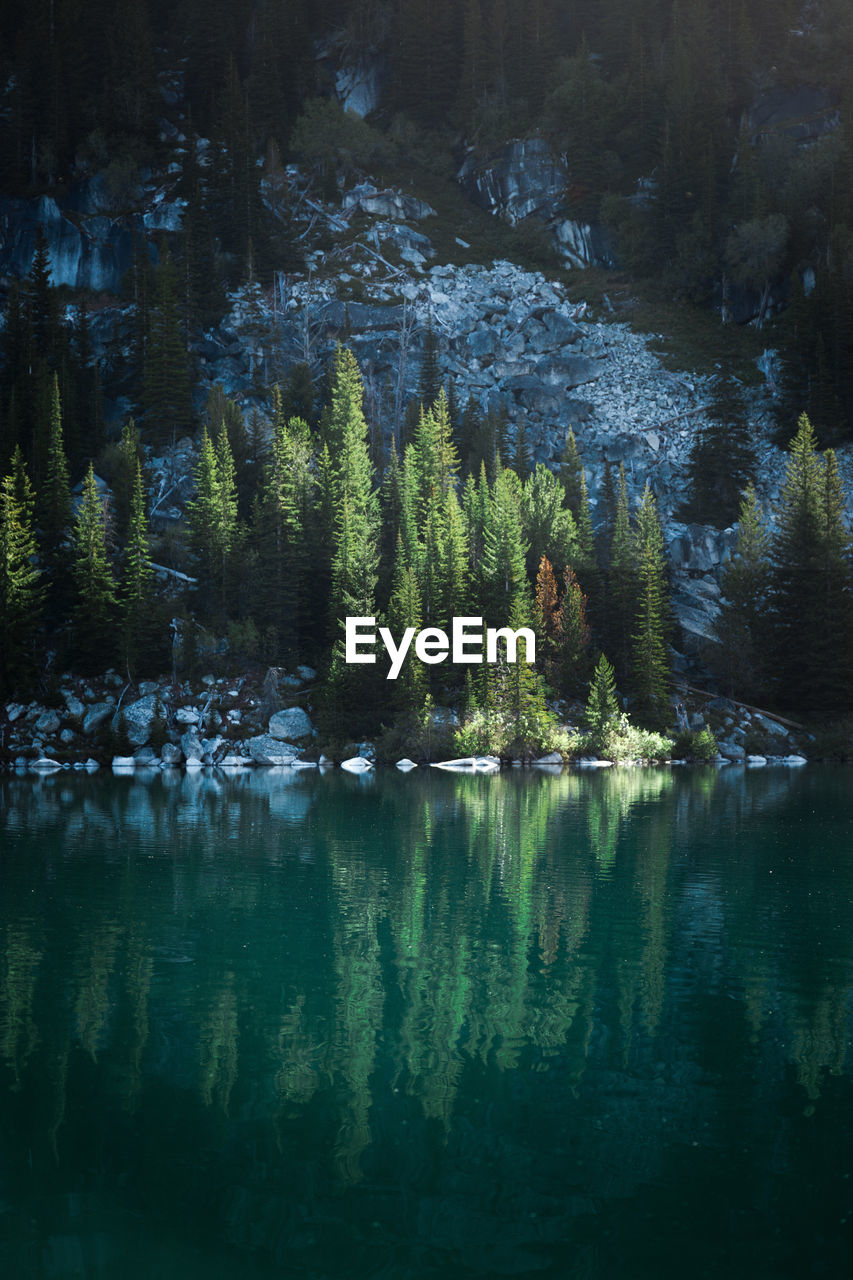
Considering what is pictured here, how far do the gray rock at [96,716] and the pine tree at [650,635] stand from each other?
40085 millimetres

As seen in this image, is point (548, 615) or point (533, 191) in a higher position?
point (533, 191)

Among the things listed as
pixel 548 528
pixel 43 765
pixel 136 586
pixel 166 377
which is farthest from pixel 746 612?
pixel 166 377

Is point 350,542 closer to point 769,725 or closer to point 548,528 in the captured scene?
point 548,528

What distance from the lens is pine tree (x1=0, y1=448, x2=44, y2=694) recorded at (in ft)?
244

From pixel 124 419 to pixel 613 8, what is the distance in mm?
118139

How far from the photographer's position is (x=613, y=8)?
169250mm

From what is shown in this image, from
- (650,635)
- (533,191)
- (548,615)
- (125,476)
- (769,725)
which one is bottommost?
(769,725)

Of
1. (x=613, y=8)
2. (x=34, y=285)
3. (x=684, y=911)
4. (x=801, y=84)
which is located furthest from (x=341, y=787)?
(x=613, y=8)

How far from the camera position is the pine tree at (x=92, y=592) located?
80.0m

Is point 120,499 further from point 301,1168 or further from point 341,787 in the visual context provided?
point 301,1168

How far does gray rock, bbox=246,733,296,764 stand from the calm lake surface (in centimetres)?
4615

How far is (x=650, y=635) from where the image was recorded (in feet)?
261

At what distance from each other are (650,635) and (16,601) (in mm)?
47846

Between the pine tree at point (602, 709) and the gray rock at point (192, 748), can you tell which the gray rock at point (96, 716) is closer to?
the gray rock at point (192, 748)
